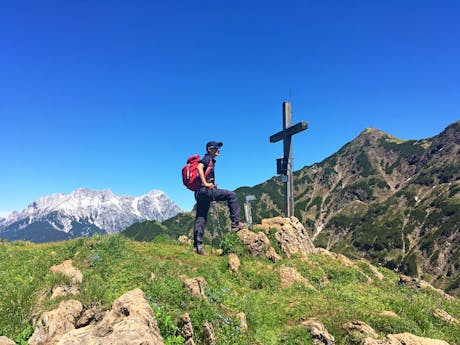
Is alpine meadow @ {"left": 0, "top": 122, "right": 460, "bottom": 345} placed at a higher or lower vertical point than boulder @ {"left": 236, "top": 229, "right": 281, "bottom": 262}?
lower

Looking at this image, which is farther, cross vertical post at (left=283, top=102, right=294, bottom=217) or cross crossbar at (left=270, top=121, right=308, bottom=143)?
cross vertical post at (left=283, top=102, right=294, bottom=217)

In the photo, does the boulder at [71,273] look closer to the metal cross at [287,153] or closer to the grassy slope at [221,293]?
the grassy slope at [221,293]

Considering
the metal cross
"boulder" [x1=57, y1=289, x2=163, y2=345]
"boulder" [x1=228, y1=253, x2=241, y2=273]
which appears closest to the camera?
"boulder" [x1=57, y1=289, x2=163, y2=345]

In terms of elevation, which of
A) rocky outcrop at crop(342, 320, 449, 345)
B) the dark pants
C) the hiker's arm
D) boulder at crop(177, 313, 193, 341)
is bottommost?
rocky outcrop at crop(342, 320, 449, 345)

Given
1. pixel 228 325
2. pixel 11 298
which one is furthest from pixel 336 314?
pixel 11 298

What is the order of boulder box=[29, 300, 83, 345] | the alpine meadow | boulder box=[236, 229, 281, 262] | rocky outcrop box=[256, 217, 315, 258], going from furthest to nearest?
rocky outcrop box=[256, 217, 315, 258], boulder box=[236, 229, 281, 262], the alpine meadow, boulder box=[29, 300, 83, 345]

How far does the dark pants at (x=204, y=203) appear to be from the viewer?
47.4 feet

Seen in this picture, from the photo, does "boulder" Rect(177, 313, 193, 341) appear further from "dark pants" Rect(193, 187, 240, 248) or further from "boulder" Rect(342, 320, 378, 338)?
"dark pants" Rect(193, 187, 240, 248)

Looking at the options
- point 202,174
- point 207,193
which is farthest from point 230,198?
point 202,174

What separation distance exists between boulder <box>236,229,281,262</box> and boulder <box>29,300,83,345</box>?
29.4 ft

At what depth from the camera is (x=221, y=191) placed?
1473cm

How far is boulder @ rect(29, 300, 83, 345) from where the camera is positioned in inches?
214

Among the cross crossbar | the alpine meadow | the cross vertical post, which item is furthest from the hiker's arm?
the cross crossbar

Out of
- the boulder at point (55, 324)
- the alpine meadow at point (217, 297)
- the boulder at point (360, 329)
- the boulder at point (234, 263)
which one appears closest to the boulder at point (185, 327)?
the alpine meadow at point (217, 297)
